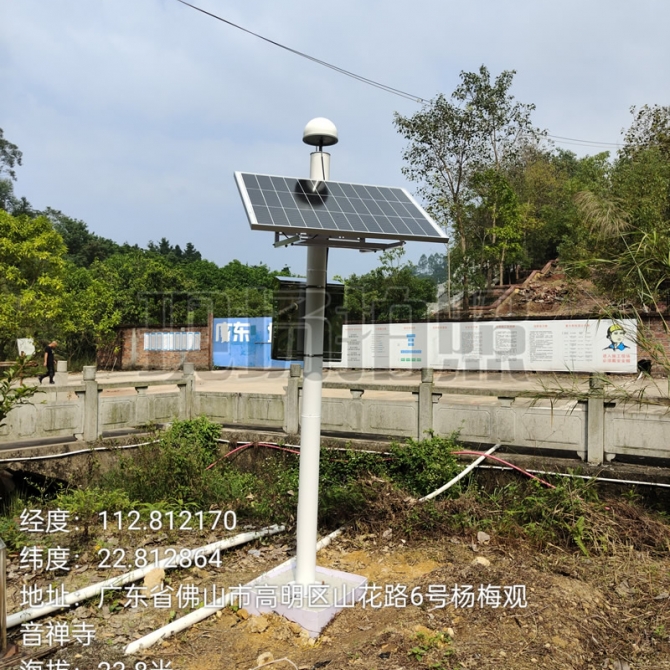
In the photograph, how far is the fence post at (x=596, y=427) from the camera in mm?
6324

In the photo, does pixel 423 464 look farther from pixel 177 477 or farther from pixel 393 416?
pixel 177 477

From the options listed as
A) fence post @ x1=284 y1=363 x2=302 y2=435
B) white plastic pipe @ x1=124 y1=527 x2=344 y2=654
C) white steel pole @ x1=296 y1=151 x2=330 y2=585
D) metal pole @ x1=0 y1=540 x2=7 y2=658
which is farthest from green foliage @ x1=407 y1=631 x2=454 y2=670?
fence post @ x1=284 y1=363 x2=302 y2=435

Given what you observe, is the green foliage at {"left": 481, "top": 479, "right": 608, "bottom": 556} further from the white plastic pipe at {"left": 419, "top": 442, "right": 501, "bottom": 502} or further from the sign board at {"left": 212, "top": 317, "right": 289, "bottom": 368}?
the sign board at {"left": 212, "top": 317, "right": 289, "bottom": 368}

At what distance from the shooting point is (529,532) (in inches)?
214

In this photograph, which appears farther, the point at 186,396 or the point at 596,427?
the point at 186,396

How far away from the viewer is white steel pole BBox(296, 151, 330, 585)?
13.5 ft

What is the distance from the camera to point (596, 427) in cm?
636

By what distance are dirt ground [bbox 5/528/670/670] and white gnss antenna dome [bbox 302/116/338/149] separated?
3179 millimetres

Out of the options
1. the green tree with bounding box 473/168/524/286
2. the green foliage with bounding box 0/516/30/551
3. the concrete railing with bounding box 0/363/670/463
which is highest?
the green tree with bounding box 473/168/524/286

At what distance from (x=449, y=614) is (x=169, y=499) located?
3.77 metres

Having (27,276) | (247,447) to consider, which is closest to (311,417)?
(247,447)

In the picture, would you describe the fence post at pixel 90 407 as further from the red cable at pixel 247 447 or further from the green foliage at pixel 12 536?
the green foliage at pixel 12 536

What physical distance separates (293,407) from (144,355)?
717 inches

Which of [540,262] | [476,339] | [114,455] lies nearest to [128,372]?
[476,339]
